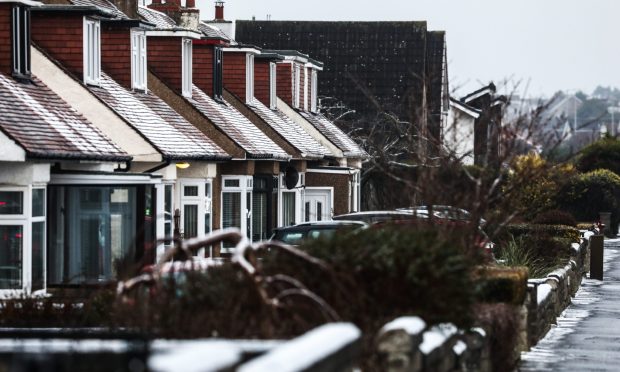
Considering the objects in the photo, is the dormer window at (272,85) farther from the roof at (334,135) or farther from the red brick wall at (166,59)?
the red brick wall at (166,59)

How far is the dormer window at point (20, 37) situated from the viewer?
88.5 ft

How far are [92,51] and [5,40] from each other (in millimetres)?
4086

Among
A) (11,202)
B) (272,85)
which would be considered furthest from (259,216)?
(11,202)

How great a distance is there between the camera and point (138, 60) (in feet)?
111

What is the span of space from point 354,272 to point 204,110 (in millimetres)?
25102

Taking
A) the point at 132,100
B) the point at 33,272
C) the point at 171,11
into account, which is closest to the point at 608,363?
the point at 33,272

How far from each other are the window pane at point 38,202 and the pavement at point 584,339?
7.95 meters

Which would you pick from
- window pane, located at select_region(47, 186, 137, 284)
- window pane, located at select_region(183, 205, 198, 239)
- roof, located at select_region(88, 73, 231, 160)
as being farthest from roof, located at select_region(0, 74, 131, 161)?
window pane, located at select_region(183, 205, 198, 239)

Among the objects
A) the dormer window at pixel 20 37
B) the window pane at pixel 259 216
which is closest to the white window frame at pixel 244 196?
the window pane at pixel 259 216

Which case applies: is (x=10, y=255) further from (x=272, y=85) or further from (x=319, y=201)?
(x=319, y=201)

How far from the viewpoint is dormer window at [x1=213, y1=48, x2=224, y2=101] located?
4009 centimetres

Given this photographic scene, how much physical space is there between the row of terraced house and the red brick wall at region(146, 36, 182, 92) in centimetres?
3

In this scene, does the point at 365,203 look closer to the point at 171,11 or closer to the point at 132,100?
the point at 171,11

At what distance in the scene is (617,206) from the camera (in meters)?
70.9
